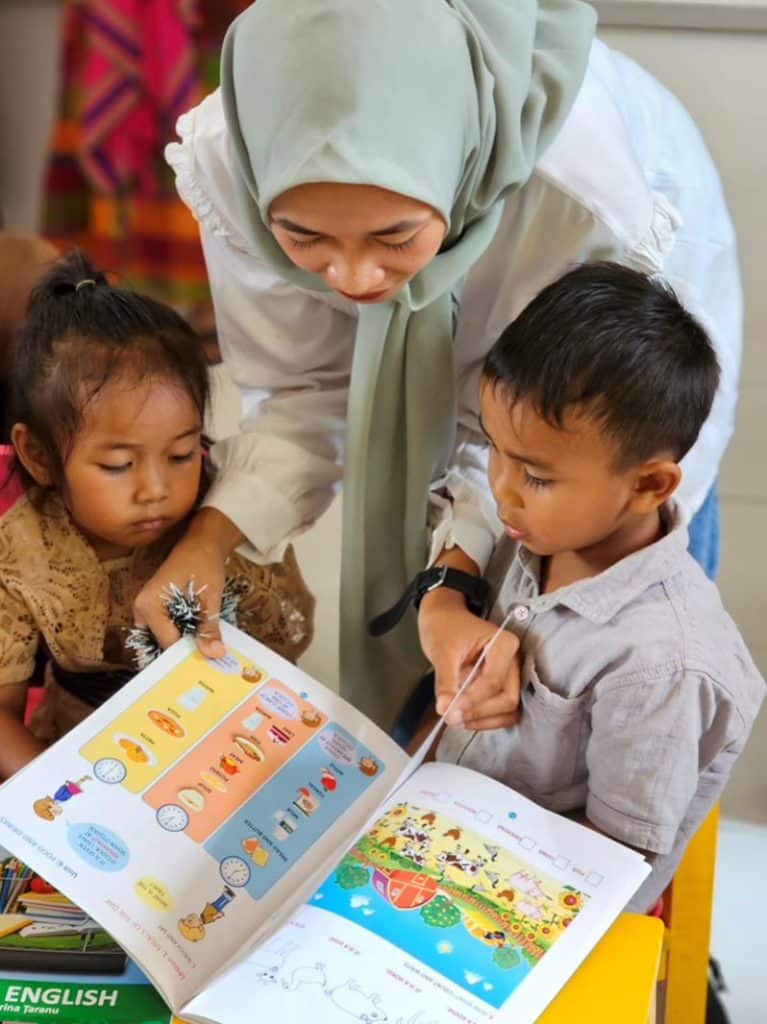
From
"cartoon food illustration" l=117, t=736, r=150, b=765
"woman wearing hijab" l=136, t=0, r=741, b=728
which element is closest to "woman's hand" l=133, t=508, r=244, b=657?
"woman wearing hijab" l=136, t=0, r=741, b=728

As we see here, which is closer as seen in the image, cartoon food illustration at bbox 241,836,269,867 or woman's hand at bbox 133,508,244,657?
cartoon food illustration at bbox 241,836,269,867

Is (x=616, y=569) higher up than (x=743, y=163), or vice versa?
(x=743, y=163)

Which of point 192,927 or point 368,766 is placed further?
point 368,766

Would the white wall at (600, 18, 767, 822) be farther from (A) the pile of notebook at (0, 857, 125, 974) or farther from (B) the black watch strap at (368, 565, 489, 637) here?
(A) the pile of notebook at (0, 857, 125, 974)

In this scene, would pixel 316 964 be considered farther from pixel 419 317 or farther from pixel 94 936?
pixel 419 317

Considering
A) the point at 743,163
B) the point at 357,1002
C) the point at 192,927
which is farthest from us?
the point at 743,163

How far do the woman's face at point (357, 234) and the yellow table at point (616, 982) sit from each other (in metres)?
0.52

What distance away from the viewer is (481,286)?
1.21 metres

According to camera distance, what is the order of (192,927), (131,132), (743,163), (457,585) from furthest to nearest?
(131,132), (743,163), (457,585), (192,927)

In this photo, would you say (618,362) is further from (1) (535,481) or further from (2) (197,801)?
(2) (197,801)

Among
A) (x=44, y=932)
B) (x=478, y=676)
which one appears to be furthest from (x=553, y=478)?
(x=44, y=932)

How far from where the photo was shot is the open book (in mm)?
832

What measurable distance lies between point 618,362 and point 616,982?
1.39 feet

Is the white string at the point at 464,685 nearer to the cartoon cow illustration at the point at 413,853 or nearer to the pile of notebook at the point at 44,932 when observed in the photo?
the cartoon cow illustration at the point at 413,853
